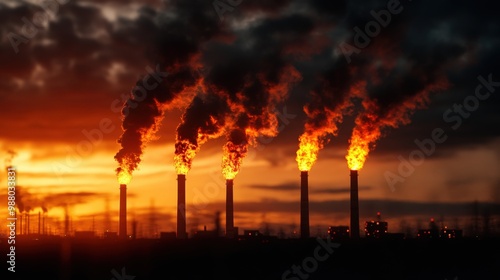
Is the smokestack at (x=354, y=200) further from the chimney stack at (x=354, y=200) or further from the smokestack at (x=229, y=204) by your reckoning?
the smokestack at (x=229, y=204)

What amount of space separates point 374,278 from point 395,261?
448 centimetres

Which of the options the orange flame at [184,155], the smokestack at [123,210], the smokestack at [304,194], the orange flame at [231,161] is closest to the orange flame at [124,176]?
the smokestack at [123,210]

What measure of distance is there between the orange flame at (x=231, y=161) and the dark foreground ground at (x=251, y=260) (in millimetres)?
11919

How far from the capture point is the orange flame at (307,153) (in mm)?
119000

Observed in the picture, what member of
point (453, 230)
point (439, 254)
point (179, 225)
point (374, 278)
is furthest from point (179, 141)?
point (453, 230)

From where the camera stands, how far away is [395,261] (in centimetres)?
11269

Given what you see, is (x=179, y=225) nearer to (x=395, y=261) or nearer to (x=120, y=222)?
(x=120, y=222)

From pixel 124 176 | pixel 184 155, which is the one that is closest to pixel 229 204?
pixel 184 155

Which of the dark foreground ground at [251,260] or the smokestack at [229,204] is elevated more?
the smokestack at [229,204]

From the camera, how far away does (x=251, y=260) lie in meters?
112

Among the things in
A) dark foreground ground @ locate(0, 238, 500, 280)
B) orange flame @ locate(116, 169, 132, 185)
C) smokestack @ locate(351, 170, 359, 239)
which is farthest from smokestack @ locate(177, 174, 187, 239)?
smokestack @ locate(351, 170, 359, 239)

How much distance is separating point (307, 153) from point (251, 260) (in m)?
19.6

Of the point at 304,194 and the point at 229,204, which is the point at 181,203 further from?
the point at 304,194

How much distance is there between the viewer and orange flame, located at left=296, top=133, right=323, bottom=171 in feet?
390
